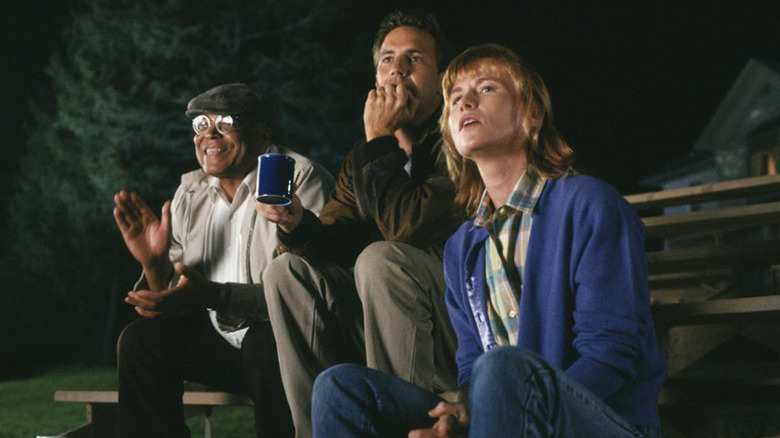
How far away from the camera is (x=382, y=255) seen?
2.38 meters

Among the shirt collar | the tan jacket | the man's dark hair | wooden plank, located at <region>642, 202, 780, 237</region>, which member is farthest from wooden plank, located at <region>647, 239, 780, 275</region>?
the shirt collar

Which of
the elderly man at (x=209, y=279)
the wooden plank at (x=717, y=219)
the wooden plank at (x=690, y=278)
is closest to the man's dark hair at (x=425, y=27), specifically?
the elderly man at (x=209, y=279)

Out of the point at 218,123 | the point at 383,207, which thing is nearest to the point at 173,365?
the point at 218,123

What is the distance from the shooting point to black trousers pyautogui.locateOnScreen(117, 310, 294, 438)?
9.55 ft

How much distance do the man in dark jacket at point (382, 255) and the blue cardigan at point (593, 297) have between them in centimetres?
58

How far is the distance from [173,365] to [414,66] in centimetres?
137

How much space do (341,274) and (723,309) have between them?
113cm

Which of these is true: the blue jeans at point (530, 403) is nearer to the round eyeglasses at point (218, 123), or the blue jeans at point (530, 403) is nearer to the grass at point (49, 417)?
the round eyeglasses at point (218, 123)

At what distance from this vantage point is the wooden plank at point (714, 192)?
3920 millimetres

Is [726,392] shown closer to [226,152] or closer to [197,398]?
[197,398]

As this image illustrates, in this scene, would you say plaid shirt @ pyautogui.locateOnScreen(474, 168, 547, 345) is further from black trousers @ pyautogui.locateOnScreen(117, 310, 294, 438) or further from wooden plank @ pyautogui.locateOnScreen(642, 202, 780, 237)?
wooden plank @ pyautogui.locateOnScreen(642, 202, 780, 237)

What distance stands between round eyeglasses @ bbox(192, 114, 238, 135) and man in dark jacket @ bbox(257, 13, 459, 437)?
0.65 m

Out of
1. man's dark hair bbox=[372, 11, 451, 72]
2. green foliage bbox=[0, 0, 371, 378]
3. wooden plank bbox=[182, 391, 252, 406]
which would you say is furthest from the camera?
green foliage bbox=[0, 0, 371, 378]

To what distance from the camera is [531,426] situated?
1466 mm
